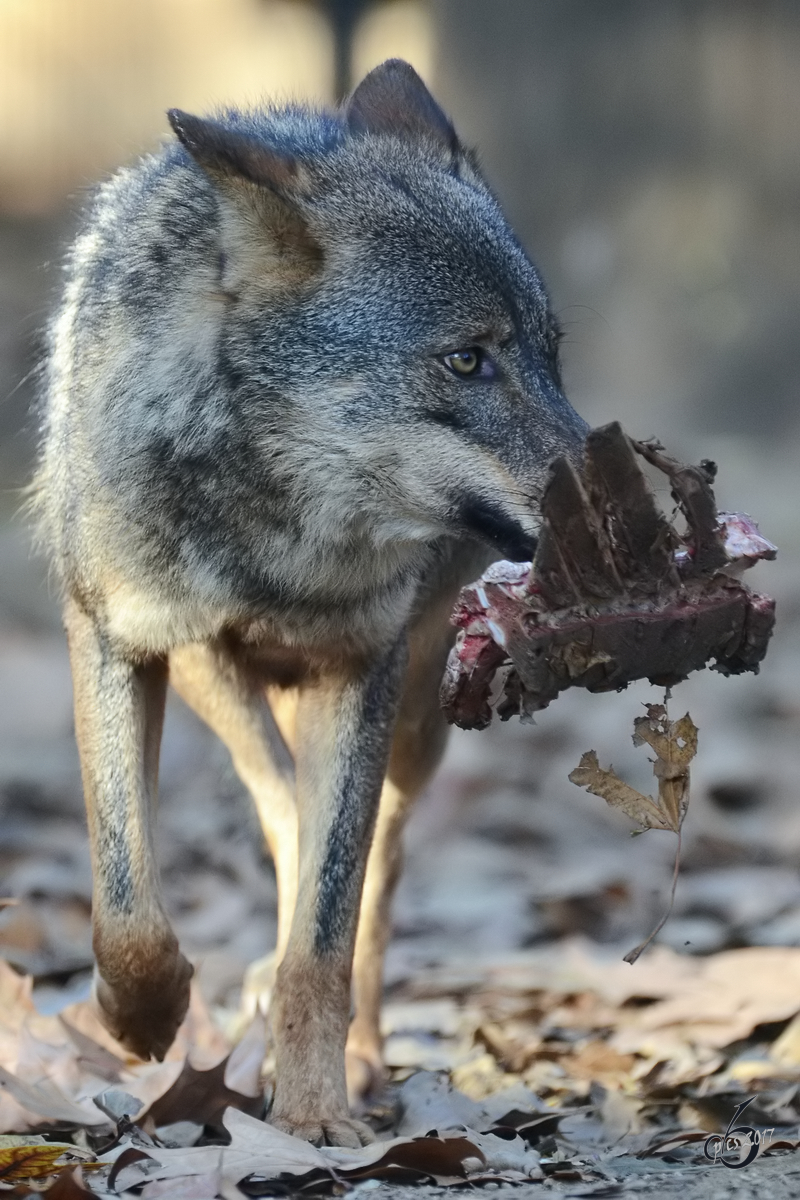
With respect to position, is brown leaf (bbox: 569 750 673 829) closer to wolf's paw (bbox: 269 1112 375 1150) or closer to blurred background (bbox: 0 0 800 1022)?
wolf's paw (bbox: 269 1112 375 1150)

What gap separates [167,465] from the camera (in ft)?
14.5

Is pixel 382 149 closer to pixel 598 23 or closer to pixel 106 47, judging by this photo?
pixel 106 47

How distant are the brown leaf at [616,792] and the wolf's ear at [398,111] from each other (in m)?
2.18

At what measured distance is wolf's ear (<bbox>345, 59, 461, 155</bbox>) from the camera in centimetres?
484

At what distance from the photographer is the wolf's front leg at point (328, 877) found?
4.29 meters

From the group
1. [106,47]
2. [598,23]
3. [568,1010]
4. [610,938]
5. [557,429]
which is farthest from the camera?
[598,23]

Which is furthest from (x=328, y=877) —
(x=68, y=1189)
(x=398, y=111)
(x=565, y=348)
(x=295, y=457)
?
(x=565, y=348)

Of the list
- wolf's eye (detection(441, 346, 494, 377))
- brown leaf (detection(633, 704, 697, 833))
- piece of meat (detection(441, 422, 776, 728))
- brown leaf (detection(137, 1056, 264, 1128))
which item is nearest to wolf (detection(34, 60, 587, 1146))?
wolf's eye (detection(441, 346, 494, 377))

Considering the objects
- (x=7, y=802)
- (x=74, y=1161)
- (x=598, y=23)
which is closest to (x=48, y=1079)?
(x=74, y=1161)

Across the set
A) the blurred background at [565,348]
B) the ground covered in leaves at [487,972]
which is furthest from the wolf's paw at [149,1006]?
the blurred background at [565,348]

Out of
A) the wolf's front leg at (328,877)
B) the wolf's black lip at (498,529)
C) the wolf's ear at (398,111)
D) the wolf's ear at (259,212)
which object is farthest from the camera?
the wolf's ear at (398,111)

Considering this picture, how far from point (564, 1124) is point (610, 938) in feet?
7.68

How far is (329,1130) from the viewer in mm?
4145

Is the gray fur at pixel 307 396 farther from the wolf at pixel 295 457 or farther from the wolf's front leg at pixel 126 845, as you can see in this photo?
the wolf's front leg at pixel 126 845
